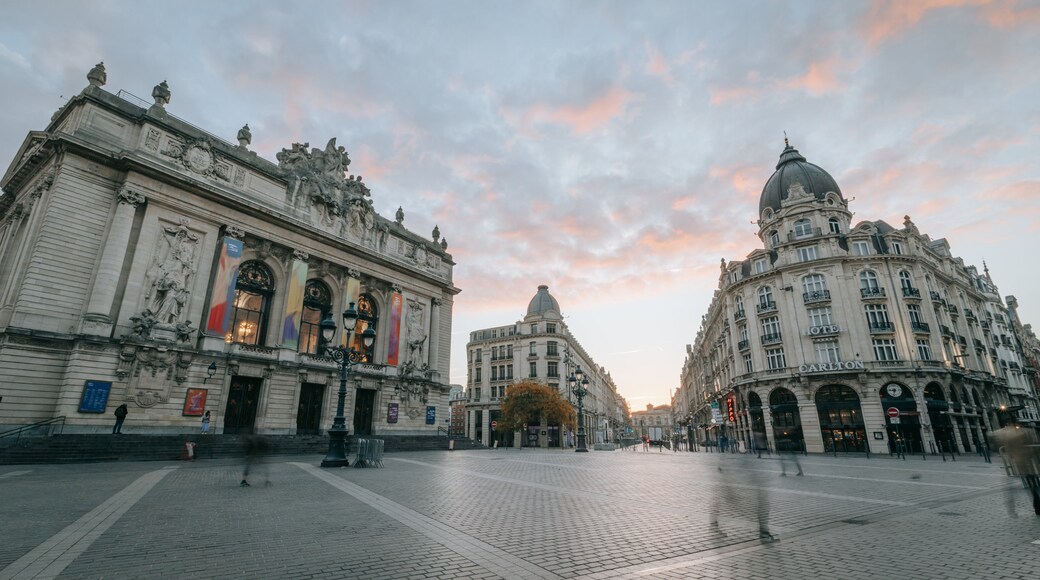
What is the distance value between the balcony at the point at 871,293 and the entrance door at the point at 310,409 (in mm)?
46867

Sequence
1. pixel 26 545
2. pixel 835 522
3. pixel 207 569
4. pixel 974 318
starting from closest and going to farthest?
pixel 207 569
pixel 26 545
pixel 835 522
pixel 974 318

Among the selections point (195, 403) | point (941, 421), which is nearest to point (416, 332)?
point (195, 403)

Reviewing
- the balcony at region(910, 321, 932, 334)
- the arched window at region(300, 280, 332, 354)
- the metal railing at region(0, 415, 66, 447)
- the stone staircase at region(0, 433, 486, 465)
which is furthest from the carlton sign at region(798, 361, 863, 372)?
the metal railing at region(0, 415, 66, 447)

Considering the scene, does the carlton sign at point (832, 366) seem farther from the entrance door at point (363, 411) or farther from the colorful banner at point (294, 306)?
the colorful banner at point (294, 306)

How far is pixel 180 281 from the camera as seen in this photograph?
2550cm

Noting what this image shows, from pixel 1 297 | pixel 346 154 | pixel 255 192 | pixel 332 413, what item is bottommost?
pixel 332 413

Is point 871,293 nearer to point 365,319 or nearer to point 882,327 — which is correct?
point 882,327

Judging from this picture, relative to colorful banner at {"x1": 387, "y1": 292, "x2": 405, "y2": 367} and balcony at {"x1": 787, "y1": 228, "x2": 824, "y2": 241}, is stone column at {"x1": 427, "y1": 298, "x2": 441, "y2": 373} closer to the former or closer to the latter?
colorful banner at {"x1": 387, "y1": 292, "x2": 405, "y2": 367}

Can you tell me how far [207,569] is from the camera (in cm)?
466

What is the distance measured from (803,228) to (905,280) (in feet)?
31.5

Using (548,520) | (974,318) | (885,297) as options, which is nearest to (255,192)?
(548,520)

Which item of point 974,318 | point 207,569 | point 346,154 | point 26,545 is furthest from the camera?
point 974,318

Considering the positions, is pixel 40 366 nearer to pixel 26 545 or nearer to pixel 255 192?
pixel 255 192

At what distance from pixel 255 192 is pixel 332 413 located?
55.0 feet
